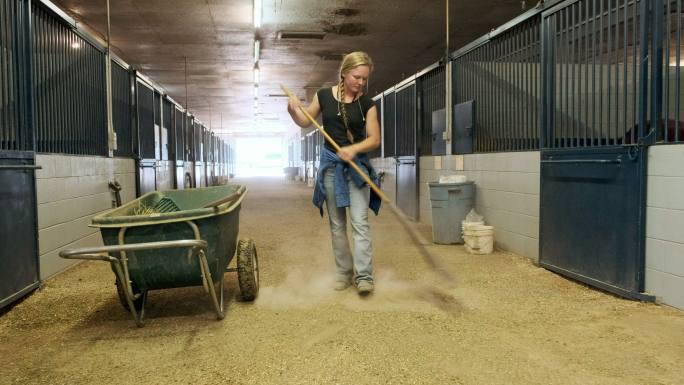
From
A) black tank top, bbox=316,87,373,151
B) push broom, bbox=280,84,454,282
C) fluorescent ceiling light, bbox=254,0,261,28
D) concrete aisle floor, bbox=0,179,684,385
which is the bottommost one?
concrete aisle floor, bbox=0,179,684,385

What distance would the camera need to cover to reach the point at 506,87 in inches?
196

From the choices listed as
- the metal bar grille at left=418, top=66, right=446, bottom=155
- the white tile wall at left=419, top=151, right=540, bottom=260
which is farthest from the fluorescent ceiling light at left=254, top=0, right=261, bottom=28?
the white tile wall at left=419, top=151, right=540, bottom=260

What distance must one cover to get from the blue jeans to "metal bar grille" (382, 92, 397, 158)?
526 centimetres

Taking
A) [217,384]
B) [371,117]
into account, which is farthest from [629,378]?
[371,117]

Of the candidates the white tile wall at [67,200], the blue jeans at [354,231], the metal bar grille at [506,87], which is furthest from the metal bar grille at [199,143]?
the blue jeans at [354,231]

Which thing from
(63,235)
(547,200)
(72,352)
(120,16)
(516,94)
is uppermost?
(120,16)

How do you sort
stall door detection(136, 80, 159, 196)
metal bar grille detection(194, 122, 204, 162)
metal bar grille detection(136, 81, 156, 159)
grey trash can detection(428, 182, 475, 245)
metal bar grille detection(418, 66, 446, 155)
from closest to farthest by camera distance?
1. grey trash can detection(428, 182, 475, 245)
2. metal bar grille detection(418, 66, 446, 155)
3. stall door detection(136, 80, 159, 196)
4. metal bar grille detection(136, 81, 156, 159)
5. metal bar grille detection(194, 122, 204, 162)

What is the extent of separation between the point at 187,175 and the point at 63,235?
785 cm

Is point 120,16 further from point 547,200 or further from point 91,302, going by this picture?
point 547,200

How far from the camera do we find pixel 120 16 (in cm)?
878

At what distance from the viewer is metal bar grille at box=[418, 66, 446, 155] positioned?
6.65m

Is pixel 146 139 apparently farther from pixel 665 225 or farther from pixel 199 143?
pixel 199 143

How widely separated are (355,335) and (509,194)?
2725 millimetres

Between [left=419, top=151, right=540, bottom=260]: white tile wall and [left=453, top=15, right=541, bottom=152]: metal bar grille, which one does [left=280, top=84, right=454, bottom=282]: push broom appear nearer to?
[left=419, top=151, right=540, bottom=260]: white tile wall
